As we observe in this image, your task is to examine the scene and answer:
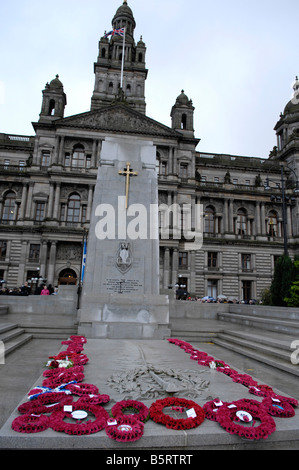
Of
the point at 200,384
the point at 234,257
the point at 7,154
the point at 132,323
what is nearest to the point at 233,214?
the point at 234,257

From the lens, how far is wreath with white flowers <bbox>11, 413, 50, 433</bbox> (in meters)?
2.83

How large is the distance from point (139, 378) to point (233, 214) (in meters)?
40.6

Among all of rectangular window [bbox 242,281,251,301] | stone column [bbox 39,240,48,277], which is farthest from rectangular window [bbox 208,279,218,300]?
stone column [bbox 39,240,48,277]

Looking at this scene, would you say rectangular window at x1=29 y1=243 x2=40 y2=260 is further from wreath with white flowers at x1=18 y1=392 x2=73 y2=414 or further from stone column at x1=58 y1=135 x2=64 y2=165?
wreath with white flowers at x1=18 y1=392 x2=73 y2=414

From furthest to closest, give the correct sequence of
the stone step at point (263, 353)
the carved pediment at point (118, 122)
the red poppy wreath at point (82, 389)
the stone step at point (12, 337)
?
the carved pediment at point (118, 122) → the stone step at point (12, 337) → the stone step at point (263, 353) → the red poppy wreath at point (82, 389)

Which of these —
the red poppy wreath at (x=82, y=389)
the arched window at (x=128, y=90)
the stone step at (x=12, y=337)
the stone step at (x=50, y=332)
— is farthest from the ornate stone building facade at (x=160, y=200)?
the red poppy wreath at (x=82, y=389)

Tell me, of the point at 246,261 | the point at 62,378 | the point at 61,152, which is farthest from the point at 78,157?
the point at 62,378

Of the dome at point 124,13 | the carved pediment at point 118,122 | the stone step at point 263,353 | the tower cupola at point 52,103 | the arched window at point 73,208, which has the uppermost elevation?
the dome at point 124,13

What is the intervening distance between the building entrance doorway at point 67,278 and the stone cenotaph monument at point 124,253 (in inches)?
1039

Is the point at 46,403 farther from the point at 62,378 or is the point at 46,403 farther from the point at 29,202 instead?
the point at 29,202

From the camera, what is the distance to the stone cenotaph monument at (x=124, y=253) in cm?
840

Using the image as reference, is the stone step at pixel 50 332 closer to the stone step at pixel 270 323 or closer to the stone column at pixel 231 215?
the stone step at pixel 270 323

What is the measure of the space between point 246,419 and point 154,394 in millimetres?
1198

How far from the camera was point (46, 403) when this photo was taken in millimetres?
3537
